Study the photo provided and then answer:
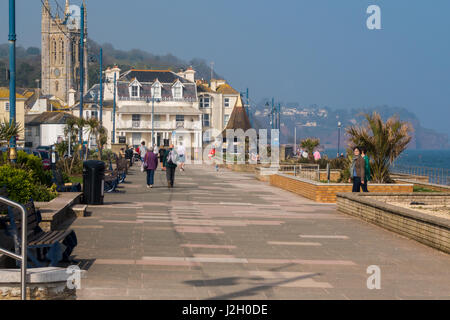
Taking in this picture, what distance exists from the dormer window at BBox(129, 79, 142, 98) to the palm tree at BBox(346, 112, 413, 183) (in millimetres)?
66594

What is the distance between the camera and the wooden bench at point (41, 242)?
7.77 metres

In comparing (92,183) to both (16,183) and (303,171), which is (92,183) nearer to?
(16,183)

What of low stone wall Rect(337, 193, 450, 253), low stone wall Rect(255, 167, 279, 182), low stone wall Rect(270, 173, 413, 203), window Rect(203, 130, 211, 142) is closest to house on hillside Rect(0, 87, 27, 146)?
window Rect(203, 130, 211, 142)

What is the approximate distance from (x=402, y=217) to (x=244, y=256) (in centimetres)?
423

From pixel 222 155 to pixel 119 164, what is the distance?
2695 cm

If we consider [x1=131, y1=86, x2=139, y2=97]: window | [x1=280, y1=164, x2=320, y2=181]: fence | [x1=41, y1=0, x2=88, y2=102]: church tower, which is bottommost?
[x1=280, y1=164, x2=320, y2=181]: fence

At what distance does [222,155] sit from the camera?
5294 centimetres

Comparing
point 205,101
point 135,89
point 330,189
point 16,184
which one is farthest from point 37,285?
point 205,101

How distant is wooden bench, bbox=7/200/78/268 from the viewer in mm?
7773

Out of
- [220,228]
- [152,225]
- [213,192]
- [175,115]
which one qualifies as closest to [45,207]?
[152,225]

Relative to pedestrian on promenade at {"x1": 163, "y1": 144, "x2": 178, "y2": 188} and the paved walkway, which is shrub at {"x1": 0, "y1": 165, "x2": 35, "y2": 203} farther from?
pedestrian on promenade at {"x1": 163, "y1": 144, "x2": 178, "y2": 188}

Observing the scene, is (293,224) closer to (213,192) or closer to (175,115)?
(213,192)

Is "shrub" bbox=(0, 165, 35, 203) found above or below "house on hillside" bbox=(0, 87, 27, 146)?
below

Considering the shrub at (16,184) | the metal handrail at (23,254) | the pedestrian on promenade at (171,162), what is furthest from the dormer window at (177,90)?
the metal handrail at (23,254)
